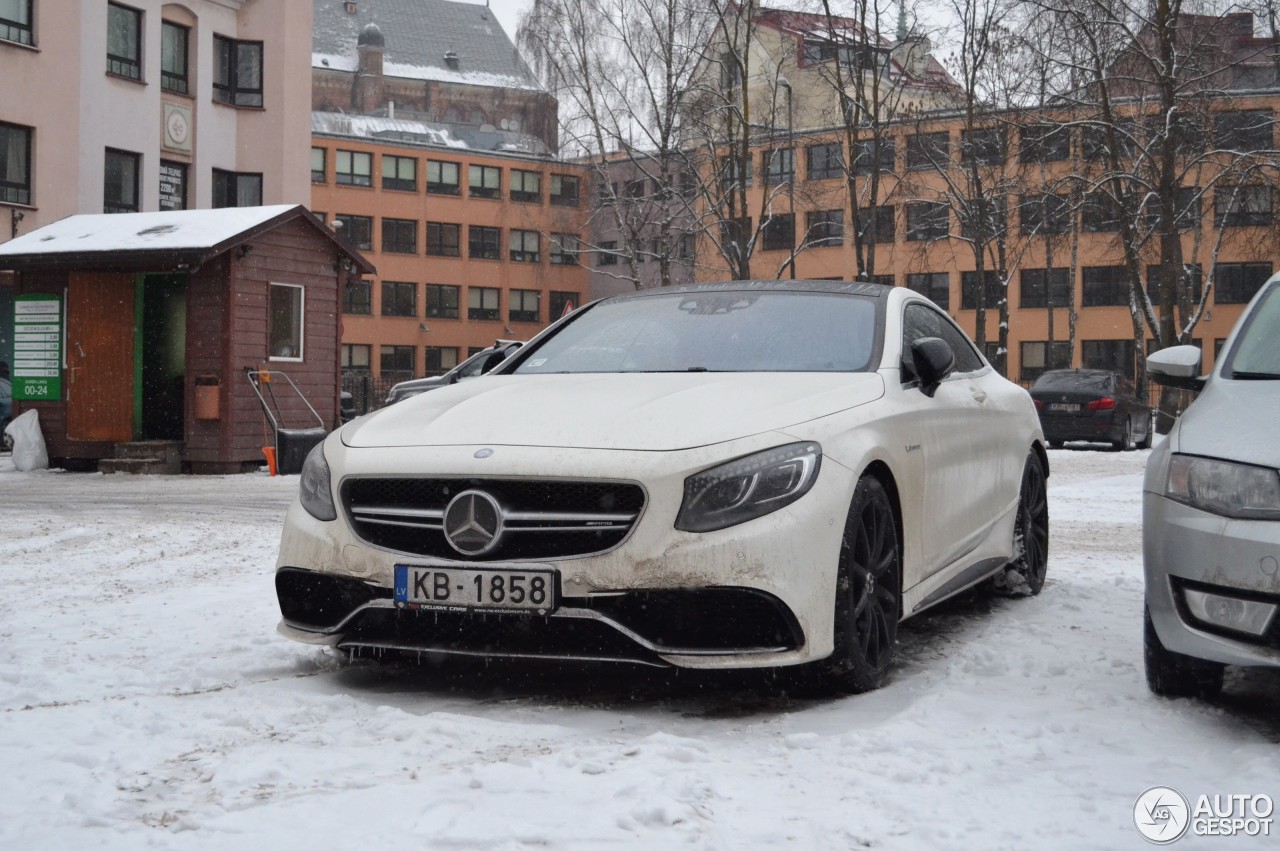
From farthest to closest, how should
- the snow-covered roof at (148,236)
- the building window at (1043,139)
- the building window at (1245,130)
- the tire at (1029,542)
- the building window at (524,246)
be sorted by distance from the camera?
the building window at (524,246) → the building window at (1245,130) → the building window at (1043,139) → the snow-covered roof at (148,236) → the tire at (1029,542)

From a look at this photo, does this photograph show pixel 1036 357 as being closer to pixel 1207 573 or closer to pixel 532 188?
pixel 532 188

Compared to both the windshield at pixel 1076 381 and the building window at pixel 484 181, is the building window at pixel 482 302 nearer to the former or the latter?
the building window at pixel 484 181

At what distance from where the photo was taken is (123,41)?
3356 centimetres

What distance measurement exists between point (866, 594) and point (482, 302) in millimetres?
73742

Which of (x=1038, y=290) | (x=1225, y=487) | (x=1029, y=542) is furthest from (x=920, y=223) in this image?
(x=1225, y=487)

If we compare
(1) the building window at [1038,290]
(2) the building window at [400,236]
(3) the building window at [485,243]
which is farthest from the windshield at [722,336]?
(3) the building window at [485,243]

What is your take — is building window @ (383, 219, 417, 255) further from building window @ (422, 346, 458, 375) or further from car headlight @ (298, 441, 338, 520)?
car headlight @ (298, 441, 338, 520)

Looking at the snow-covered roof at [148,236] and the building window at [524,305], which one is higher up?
the building window at [524,305]

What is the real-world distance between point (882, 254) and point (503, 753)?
66.1 m

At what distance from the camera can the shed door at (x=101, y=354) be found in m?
19.7

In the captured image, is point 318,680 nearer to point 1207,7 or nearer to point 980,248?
point 1207,7

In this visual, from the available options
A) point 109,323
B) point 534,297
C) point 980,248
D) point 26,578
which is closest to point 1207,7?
point 980,248

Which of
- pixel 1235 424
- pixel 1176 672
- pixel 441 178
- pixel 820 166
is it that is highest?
pixel 441 178

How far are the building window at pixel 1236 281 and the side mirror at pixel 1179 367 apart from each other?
60.5 m
